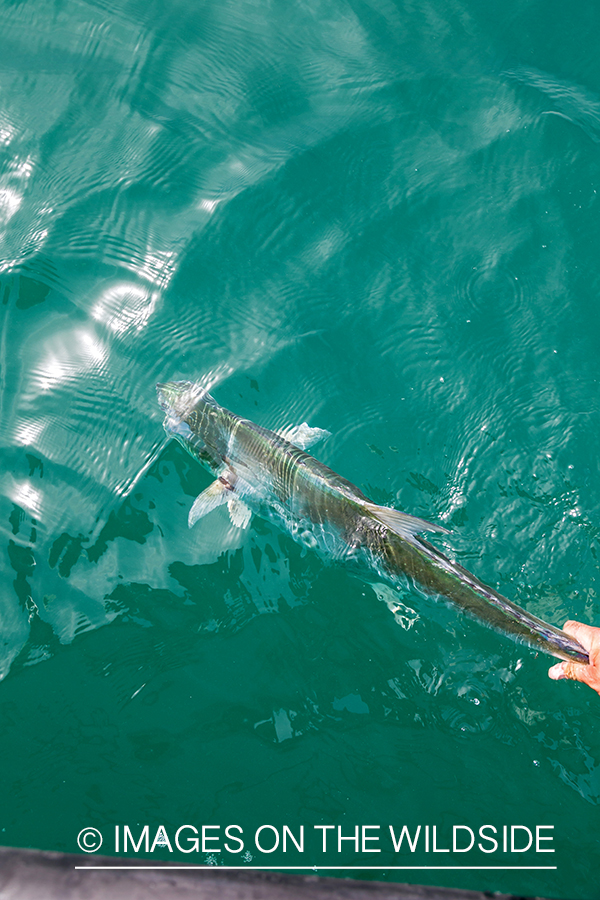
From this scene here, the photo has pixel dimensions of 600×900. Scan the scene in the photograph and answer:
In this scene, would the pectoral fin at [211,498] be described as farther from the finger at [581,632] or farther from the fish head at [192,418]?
the finger at [581,632]

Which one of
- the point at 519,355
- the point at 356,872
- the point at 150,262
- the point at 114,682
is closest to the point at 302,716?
the point at 356,872

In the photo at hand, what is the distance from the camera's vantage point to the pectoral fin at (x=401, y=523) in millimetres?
4758

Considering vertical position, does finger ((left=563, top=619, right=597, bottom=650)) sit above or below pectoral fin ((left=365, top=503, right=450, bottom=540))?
below

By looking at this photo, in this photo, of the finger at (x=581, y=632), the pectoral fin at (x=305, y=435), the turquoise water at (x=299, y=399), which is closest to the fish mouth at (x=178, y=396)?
the turquoise water at (x=299, y=399)

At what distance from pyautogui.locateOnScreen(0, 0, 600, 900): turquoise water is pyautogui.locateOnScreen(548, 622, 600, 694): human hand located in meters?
0.34

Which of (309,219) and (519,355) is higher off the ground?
(309,219)

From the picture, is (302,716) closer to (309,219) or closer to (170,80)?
(309,219)

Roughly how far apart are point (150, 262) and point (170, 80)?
2371 mm

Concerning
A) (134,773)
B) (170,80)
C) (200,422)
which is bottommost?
(134,773)

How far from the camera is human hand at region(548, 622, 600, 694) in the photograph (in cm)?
449

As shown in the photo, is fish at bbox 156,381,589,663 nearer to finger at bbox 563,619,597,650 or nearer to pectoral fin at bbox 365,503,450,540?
pectoral fin at bbox 365,503,450,540

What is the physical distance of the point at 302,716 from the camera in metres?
5.29

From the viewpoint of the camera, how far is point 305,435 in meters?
5.86

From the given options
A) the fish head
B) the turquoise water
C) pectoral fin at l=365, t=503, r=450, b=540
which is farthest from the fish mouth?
pectoral fin at l=365, t=503, r=450, b=540
